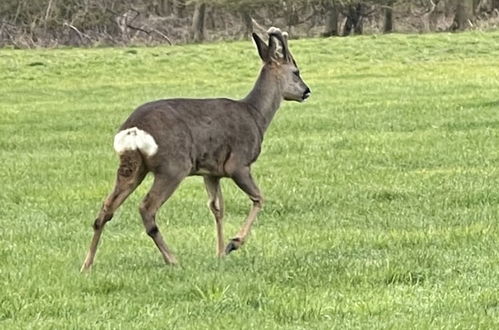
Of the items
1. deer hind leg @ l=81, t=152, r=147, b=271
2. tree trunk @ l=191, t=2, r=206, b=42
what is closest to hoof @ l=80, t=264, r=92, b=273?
deer hind leg @ l=81, t=152, r=147, b=271

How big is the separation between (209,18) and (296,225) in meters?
52.1

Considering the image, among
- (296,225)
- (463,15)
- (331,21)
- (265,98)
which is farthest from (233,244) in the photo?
(331,21)

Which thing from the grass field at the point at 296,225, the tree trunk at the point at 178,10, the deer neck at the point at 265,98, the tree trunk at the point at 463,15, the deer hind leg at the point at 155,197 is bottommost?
the tree trunk at the point at 178,10

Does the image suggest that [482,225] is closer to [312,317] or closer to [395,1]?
[312,317]

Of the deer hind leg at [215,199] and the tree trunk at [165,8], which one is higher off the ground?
the deer hind leg at [215,199]

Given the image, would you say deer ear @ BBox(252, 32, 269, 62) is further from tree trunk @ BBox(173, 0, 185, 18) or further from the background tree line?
tree trunk @ BBox(173, 0, 185, 18)

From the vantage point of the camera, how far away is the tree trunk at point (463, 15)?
51522 mm

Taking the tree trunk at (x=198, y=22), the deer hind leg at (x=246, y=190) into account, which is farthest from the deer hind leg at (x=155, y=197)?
the tree trunk at (x=198, y=22)

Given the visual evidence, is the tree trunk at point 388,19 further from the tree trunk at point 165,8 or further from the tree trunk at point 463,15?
the tree trunk at point 165,8

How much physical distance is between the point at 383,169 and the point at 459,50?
22873 millimetres

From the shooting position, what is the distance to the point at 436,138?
17.2 m

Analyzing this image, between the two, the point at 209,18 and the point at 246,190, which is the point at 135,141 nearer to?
the point at 246,190

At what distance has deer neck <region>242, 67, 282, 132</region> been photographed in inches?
371

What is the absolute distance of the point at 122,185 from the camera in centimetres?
834
